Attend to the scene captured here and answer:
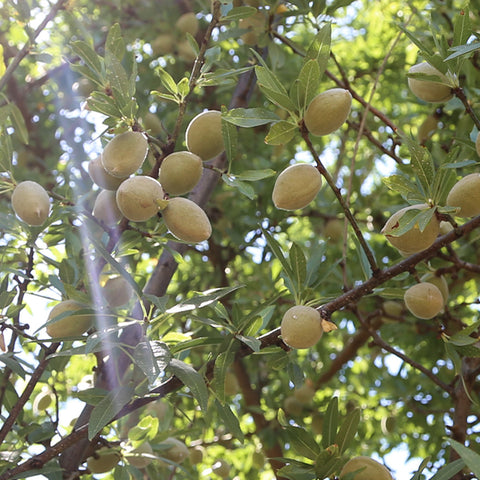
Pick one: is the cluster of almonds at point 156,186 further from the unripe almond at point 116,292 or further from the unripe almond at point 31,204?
the unripe almond at point 116,292

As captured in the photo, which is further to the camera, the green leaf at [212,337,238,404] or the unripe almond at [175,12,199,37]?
the unripe almond at [175,12,199,37]

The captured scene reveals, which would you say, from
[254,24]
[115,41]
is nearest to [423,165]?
[115,41]

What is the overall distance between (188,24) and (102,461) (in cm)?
149

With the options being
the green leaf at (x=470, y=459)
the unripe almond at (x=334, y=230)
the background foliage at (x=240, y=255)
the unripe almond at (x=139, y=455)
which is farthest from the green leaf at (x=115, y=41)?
the unripe almond at (x=334, y=230)

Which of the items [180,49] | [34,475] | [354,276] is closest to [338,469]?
[34,475]

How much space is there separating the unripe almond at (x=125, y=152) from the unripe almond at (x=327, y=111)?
11.6 inches

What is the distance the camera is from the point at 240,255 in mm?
2438

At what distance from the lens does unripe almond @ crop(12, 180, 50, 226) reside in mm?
1230

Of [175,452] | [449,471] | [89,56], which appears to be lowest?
[449,471]

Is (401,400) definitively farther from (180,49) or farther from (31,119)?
(31,119)

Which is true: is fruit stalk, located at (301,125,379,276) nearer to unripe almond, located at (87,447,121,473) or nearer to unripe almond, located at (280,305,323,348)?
unripe almond, located at (280,305,323,348)

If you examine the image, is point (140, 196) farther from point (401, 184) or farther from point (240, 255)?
point (240, 255)

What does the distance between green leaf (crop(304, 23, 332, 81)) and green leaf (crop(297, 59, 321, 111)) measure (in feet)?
0.08

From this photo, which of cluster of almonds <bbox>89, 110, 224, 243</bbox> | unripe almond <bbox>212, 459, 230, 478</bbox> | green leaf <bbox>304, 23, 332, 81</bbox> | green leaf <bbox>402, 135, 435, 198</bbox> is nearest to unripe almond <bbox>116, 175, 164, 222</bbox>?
cluster of almonds <bbox>89, 110, 224, 243</bbox>
